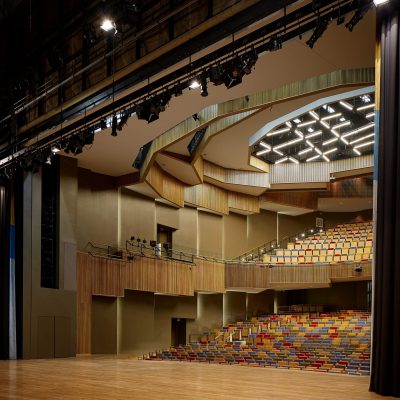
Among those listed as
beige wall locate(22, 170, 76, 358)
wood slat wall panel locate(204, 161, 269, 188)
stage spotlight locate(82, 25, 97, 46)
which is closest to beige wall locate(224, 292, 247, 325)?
wood slat wall panel locate(204, 161, 269, 188)

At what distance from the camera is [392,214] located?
4.92 metres

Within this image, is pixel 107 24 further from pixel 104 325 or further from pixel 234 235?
pixel 234 235

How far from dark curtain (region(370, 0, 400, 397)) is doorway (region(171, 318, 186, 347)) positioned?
10.8m

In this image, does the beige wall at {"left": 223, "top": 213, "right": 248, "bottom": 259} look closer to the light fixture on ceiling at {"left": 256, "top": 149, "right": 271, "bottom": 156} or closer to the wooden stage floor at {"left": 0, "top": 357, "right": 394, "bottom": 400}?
the light fixture on ceiling at {"left": 256, "top": 149, "right": 271, "bottom": 156}

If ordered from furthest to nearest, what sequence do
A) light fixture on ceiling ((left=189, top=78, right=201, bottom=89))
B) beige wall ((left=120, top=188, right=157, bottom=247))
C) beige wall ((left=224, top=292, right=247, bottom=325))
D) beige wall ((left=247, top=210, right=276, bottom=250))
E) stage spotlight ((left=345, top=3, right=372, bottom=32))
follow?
beige wall ((left=247, top=210, right=276, bottom=250)) → beige wall ((left=224, top=292, right=247, bottom=325)) → beige wall ((left=120, top=188, right=157, bottom=247)) → light fixture on ceiling ((left=189, top=78, right=201, bottom=89)) → stage spotlight ((left=345, top=3, right=372, bottom=32))

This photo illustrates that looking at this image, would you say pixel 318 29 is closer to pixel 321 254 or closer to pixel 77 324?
pixel 77 324

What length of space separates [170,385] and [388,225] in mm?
2777

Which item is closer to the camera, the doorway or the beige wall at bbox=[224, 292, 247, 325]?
the doorway

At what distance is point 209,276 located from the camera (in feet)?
49.6

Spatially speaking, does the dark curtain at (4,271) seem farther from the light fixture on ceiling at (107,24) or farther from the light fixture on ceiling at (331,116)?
the light fixture on ceiling at (331,116)

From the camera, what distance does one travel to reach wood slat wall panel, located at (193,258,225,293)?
14.8m

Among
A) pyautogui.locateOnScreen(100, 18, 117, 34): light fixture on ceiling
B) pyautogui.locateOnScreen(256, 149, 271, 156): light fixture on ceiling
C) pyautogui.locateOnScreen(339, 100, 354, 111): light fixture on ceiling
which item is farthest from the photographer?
pyautogui.locateOnScreen(256, 149, 271, 156): light fixture on ceiling

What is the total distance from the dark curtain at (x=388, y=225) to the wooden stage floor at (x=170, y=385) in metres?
0.29

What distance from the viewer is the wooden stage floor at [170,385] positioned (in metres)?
4.94
